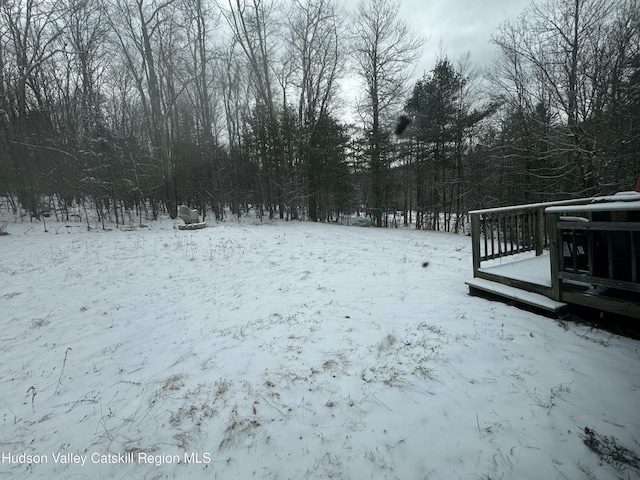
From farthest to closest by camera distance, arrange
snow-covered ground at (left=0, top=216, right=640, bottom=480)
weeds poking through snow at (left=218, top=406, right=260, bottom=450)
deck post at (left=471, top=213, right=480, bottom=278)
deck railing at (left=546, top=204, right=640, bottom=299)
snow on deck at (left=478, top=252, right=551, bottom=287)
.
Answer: deck post at (left=471, top=213, right=480, bottom=278), snow on deck at (left=478, top=252, right=551, bottom=287), deck railing at (left=546, top=204, right=640, bottom=299), weeds poking through snow at (left=218, top=406, right=260, bottom=450), snow-covered ground at (left=0, top=216, right=640, bottom=480)

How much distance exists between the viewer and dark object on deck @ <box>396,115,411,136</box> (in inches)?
677

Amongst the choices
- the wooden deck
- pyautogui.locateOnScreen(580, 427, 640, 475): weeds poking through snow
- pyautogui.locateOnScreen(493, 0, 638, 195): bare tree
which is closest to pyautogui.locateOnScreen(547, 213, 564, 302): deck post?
the wooden deck

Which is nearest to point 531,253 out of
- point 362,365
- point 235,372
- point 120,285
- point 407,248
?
point 407,248

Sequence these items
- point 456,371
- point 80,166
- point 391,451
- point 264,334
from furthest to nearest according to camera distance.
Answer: point 80,166, point 264,334, point 456,371, point 391,451

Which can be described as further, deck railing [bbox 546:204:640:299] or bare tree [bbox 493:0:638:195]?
bare tree [bbox 493:0:638:195]

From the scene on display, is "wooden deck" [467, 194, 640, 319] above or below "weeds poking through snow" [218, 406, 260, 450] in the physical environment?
above

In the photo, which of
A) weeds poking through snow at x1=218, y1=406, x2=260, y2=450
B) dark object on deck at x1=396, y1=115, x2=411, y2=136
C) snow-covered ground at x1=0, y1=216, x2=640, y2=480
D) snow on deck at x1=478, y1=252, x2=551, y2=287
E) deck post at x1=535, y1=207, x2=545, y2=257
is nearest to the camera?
snow-covered ground at x1=0, y1=216, x2=640, y2=480

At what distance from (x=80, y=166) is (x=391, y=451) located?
17536 millimetres

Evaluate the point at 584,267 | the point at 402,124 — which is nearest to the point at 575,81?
the point at 402,124

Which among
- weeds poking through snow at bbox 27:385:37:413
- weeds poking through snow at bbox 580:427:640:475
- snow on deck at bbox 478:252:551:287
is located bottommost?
weeds poking through snow at bbox 580:427:640:475

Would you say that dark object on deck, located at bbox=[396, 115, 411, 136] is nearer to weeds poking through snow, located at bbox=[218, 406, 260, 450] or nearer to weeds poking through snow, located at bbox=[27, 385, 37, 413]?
weeds poking through snow, located at bbox=[218, 406, 260, 450]

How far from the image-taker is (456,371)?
273 cm

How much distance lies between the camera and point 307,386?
2.64 meters

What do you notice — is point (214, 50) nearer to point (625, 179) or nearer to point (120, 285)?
point (120, 285)
